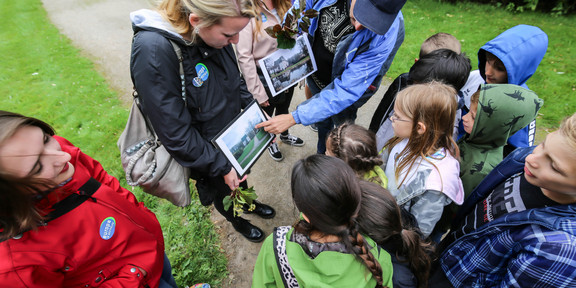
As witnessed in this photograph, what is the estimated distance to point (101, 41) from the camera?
22.1ft

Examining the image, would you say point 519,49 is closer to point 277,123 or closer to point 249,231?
point 277,123

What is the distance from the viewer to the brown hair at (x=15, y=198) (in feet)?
A: 3.61

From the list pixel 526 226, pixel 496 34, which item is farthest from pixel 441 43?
pixel 496 34

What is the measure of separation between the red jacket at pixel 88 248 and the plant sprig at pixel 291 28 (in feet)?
5.98

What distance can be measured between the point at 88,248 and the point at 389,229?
1.54 metres

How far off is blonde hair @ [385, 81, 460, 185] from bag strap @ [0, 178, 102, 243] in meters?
1.96

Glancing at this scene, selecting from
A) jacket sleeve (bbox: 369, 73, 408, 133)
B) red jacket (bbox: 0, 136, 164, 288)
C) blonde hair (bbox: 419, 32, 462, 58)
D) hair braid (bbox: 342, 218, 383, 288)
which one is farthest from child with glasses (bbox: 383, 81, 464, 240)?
red jacket (bbox: 0, 136, 164, 288)

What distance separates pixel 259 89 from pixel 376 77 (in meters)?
1.17

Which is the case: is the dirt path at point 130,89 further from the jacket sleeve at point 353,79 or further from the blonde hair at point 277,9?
the jacket sleeve at point 353,79

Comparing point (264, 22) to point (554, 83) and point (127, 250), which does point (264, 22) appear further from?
point (554, 83)

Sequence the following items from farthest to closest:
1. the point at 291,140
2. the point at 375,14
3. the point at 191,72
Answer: the point at 291,140 → the point at 375,14 → the point at 191,72

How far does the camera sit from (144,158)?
6.18ft

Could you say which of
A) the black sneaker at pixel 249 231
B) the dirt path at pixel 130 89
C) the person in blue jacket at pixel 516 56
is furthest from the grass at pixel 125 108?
the person in blue jacket at pixel 516 56

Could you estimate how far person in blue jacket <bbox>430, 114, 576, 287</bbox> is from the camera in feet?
3.85
